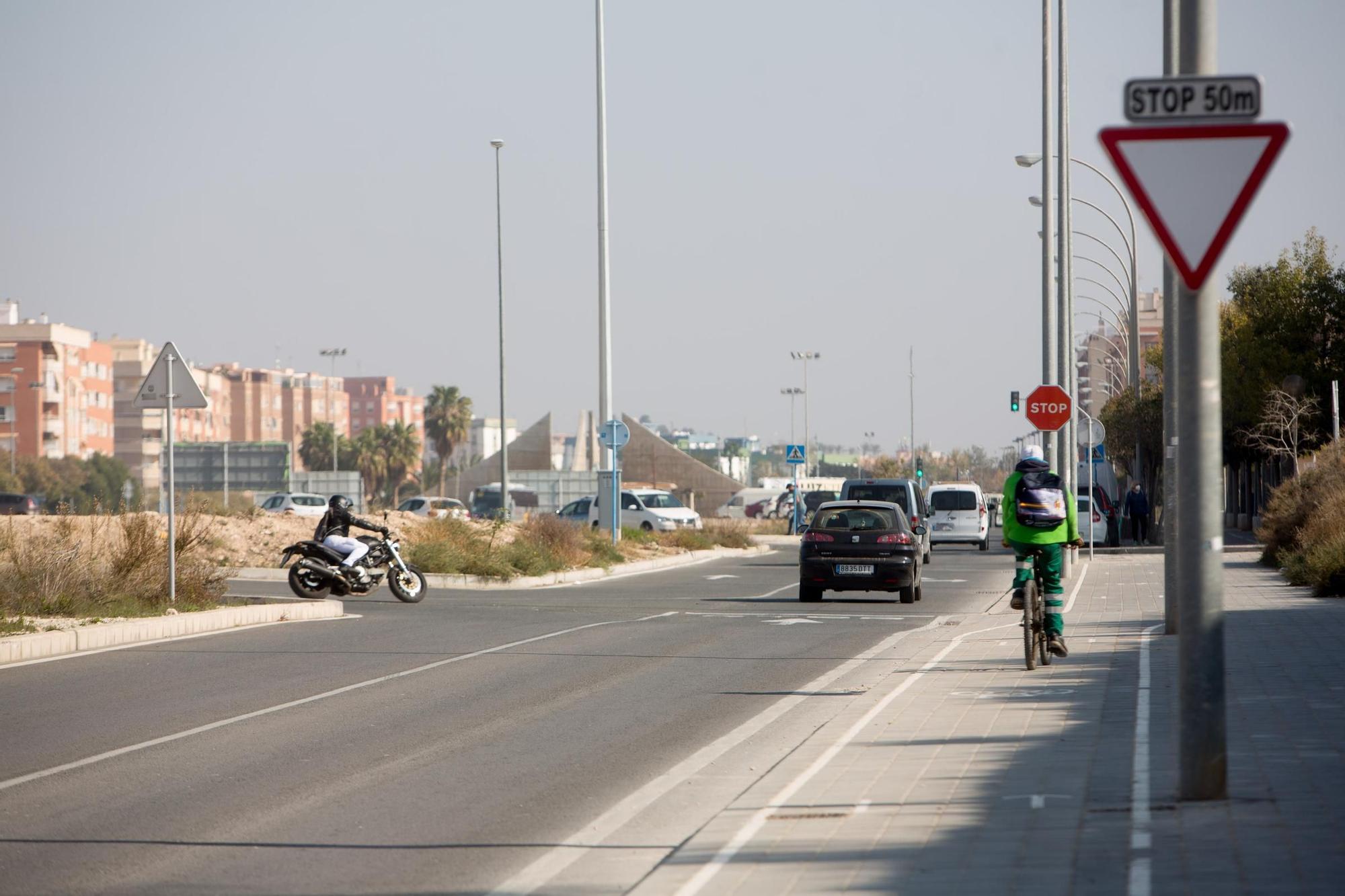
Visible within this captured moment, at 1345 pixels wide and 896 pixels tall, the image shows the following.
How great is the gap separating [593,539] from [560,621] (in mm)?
15380

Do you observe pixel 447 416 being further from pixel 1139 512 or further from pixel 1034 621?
pixel 1034 621

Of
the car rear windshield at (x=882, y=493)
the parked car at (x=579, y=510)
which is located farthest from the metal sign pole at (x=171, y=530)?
the parked car at (x=579, y=510)

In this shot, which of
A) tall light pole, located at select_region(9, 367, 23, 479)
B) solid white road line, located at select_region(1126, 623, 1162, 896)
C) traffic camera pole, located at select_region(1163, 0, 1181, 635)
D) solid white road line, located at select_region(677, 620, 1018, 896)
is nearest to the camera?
solid white road line, located at select_region(1126, 623, 1162, 896)

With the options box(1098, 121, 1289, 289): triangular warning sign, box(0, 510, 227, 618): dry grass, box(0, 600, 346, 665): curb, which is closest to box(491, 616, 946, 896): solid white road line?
box(1098, 121, 1289, 289): triangular warning sign

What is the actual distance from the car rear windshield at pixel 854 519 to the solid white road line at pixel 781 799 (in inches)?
394

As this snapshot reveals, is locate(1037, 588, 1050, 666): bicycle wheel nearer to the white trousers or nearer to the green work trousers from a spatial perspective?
the green work trousers

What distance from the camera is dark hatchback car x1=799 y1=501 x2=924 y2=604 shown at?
22.5 meters

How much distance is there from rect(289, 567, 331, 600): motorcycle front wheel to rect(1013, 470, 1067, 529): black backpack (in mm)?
12309

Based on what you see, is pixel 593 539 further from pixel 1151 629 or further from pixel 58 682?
pixel 58 682

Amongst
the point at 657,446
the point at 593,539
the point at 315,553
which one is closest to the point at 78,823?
the point at 315,553

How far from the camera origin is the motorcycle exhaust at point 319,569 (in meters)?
22.6

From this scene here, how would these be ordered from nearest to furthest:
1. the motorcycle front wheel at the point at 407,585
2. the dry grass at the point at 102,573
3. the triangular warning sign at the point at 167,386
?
the dry grass at the point at 102,573 < the triangular warning sign at the point at 167,386 < the motorcycle front wheel at the point at 407,585

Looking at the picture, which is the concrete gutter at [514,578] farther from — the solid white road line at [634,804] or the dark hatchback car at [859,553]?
the solid white road line at [634,804]

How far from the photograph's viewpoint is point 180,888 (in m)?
6.23
